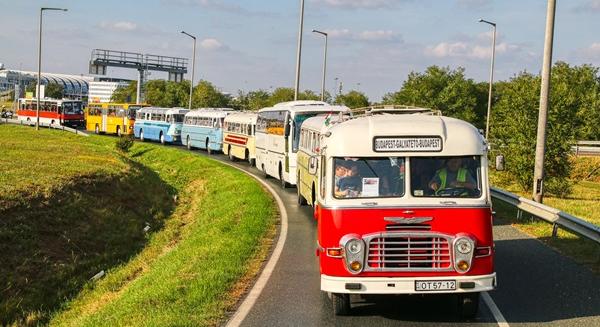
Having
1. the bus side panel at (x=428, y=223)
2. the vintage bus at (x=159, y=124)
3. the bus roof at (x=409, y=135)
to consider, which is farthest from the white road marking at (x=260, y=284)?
the vintage bus at (x=159, y=124)

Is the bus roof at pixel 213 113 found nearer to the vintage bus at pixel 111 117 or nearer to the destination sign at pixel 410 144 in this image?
the vintage bus at pixel 111 117

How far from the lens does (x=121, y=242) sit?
785 inches

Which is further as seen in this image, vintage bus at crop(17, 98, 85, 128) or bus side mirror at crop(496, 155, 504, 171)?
vintage bus at crop(17, 98, 85, 128)

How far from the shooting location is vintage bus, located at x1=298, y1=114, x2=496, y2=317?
8.38 m

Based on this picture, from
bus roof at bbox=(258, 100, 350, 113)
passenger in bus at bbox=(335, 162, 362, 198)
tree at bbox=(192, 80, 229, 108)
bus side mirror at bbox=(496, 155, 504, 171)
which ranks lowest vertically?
passenger in bus at bbox=(335, 162, 362, 198)

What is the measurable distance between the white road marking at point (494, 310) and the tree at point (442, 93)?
4341 cm

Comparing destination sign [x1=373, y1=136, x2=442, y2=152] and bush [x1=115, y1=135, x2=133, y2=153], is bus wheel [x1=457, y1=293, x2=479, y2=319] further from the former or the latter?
bush [x1=115, y1=135, x2=133, y2=153]

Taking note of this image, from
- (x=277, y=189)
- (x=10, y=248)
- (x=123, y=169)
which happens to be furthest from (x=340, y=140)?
(x=123, y=169)

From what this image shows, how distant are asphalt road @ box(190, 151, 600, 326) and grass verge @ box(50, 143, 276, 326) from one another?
2.02 ft

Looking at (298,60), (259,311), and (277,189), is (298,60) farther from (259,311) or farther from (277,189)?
(259,311)

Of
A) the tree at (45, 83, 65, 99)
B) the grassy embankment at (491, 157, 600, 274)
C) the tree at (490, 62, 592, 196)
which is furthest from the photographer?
the tree at (45, 83, 65, 99)

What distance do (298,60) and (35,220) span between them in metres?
26.4

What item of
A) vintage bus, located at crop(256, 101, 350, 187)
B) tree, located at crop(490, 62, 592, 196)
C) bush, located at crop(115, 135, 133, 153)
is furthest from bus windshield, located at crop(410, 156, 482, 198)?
bush, located at crop(115, 135, 133, 153)

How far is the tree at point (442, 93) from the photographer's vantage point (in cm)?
5394
